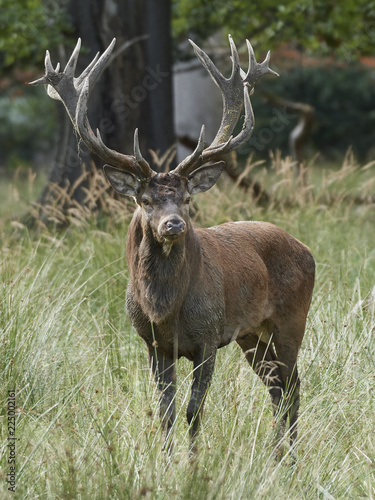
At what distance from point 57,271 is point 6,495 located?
3.65 metres

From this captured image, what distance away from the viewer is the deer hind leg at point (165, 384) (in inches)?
179

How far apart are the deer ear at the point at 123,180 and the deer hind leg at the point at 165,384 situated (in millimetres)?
913

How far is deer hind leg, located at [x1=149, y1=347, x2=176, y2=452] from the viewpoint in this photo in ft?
14.9

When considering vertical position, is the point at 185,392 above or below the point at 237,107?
below

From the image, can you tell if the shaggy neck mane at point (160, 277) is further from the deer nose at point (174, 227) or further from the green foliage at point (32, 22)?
the green foliage at point (32, 22)

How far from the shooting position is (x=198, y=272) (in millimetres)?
4672

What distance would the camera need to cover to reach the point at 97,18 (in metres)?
10.1

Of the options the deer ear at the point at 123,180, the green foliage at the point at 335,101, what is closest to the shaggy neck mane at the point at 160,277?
the deer ear at the point at 123,180

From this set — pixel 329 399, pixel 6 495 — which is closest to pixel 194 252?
pixel 329 399

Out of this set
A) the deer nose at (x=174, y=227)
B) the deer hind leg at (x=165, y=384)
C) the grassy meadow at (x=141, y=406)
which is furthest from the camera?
the deer hind leg at (x=165, y=384)

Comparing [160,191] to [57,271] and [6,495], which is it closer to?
[6,495]

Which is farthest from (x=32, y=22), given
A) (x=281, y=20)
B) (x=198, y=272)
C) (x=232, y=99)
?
(x=198, y=272)

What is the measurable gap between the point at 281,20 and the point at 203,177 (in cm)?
674

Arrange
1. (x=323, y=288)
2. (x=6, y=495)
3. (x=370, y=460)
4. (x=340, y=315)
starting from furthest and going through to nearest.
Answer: (x=323, y=288)
(x=340, y=315)
(x=370, y=460)
(x=6, y=495)
